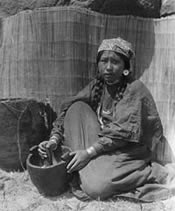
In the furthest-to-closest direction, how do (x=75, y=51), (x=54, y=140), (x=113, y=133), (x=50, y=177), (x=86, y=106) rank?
1. (x=75, y=51)
2. (x=86, y=106)
3. (x=54, y=140)
4. (x=113, y=133)
5. (x=50, y=177)

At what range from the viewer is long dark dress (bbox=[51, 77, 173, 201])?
2.91 m

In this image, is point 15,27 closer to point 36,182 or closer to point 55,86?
point 55,86

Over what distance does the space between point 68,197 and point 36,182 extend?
0.28 m

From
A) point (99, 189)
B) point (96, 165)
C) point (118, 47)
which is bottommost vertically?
point (99, 189)

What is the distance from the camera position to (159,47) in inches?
146

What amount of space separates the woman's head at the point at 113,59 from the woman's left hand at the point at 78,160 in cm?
65

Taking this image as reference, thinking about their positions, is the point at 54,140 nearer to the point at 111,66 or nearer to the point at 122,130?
the point at 122,130

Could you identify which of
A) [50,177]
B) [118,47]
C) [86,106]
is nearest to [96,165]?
[50,177]

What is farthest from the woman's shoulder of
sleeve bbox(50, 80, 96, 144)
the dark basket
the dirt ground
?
the dirt ground

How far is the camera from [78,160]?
2941 mm

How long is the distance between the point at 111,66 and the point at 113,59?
0.06 m

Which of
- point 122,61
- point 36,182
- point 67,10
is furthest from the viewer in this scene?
point 67,10

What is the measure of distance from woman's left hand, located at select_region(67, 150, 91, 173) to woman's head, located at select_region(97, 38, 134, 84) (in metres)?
0.65

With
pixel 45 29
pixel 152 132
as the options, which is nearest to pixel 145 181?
pixel 152 132
